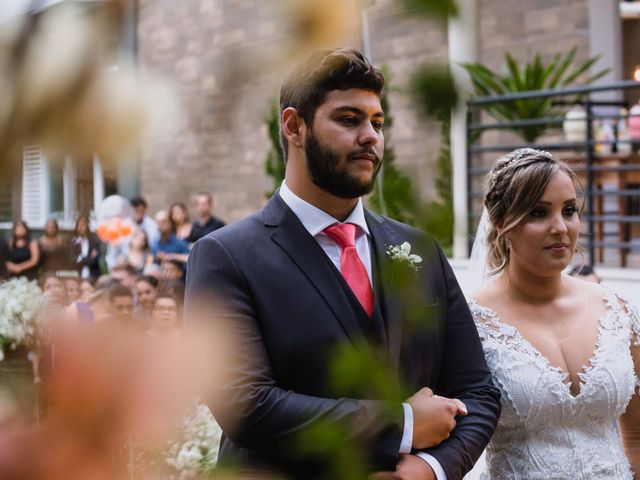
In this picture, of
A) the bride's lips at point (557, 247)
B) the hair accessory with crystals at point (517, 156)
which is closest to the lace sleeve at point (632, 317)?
the bride's lips at point (557, 247)

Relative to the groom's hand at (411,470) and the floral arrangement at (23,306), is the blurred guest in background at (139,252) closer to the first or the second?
the floral arrangement at (23,306)

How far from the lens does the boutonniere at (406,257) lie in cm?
50

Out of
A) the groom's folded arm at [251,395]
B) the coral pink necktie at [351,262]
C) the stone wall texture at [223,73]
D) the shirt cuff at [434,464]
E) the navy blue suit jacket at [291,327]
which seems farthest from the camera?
the shirt cuff at [434,464]

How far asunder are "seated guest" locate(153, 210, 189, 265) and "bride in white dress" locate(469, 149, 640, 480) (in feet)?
4.79

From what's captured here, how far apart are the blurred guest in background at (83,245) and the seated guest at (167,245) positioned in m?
0.05

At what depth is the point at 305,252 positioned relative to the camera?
4.75 ft

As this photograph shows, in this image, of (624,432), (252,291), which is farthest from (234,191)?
(624,432)

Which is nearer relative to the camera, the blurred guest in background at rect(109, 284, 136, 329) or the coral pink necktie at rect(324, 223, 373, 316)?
the blurred guest in background at rect(109, 284, 136, 329)

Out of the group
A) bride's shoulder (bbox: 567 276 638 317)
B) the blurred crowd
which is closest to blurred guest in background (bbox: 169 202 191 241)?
the blurred crowd

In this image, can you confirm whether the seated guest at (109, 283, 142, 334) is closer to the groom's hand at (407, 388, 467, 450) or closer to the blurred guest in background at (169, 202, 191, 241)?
the blurred guest in background at (169, 202, 191, 241)

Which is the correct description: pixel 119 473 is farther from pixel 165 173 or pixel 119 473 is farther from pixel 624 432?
pixel 624 432

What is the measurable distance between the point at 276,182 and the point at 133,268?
0.21 m

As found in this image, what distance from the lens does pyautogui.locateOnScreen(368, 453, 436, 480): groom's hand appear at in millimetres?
1335

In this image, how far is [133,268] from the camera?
0.47 metres
